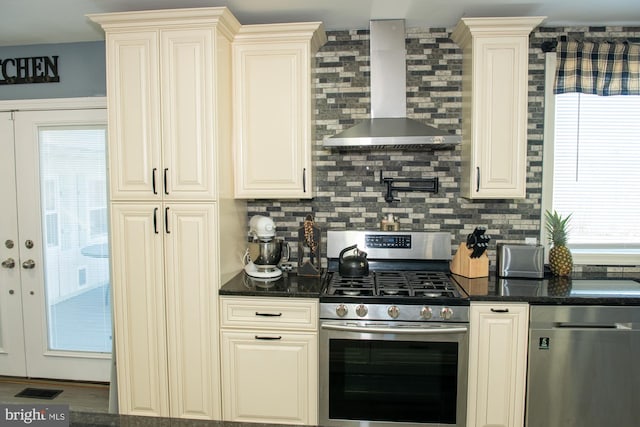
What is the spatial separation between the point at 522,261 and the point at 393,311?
0.98m

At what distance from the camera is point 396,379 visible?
7.43 feet

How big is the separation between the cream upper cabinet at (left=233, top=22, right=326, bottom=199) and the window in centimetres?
159

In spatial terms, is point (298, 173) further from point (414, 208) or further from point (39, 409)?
point (39, 409)

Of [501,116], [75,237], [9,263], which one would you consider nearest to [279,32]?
[501,116]

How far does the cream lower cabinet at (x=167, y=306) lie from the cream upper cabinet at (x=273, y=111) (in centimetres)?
42

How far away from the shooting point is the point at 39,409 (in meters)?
0.77

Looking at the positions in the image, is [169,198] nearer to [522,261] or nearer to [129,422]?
[129,422]

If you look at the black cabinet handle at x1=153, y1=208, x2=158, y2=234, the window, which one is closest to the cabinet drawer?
the black cabinet handle at x1=153, y1=208, x2=158, y2=234

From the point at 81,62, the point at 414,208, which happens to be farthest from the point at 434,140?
the point at 81,62

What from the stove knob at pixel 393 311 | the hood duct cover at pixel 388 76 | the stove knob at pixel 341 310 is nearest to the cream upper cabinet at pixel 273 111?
the hood duct cover at pixel 388 76

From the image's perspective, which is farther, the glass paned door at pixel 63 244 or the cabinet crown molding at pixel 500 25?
the glass paned door at pixel 63 244

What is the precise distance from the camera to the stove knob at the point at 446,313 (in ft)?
7.32

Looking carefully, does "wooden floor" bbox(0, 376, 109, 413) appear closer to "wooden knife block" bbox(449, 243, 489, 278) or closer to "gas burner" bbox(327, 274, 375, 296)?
"gas burner" bbox(327, 274, 375, 296)

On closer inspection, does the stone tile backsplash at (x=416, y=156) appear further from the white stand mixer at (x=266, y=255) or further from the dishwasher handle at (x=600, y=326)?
the dishwasher handle at (x=600, y=326)
